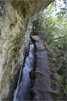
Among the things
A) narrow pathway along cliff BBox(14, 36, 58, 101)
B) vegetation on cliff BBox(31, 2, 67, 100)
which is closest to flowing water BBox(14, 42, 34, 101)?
narrow pathway along cliff BBox(14, 36, 58, 101)

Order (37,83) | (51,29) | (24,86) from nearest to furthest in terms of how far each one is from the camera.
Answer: (37,83), (24,86), (51,29)

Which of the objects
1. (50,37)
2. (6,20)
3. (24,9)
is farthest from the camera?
(50,37)

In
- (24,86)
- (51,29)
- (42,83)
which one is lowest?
(24,86)

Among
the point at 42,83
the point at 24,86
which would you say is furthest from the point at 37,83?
the point at 24,86

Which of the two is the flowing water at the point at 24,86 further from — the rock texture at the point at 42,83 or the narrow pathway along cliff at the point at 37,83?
the rock texture at the point at 42,83

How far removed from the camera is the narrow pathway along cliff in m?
4.07

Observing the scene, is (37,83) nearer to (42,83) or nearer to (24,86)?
(42,83)

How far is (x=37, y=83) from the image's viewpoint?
14.8ft

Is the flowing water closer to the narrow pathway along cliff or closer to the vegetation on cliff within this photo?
the narrow pathway along cliff

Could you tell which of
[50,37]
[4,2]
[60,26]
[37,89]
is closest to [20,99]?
[37,89]

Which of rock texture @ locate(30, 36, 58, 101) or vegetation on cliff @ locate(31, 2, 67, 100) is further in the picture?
vegetation on cliff @ locate(31, 2, 67, 100)

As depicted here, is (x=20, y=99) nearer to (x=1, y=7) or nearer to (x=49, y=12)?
(x=1, y=7)

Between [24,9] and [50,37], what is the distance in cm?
726

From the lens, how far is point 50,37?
10.2 m
